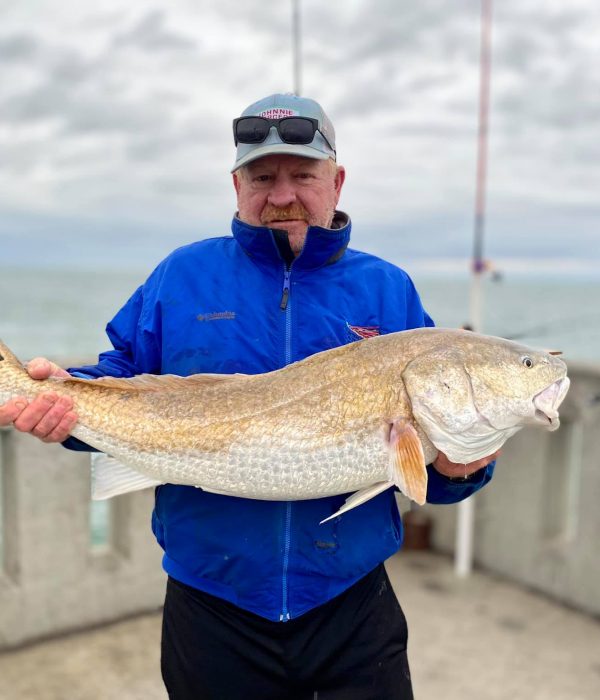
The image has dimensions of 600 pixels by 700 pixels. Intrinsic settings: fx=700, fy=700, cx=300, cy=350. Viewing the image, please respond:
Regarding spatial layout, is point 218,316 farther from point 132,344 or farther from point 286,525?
point 286,525

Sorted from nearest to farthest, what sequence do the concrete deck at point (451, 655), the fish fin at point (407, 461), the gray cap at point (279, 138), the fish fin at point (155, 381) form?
the fish fin at point (407, 461) → the fish fin at point (155, 381) → the gray cap at point (279, 138) → the concrete deck at point (451, 655)

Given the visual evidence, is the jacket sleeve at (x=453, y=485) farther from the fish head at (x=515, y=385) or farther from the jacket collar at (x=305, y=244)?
the jacket collar at (x=305, y=244)

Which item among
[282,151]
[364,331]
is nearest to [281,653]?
[364,331]

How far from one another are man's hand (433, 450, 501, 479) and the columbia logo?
1.01 metres

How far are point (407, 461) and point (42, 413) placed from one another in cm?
143

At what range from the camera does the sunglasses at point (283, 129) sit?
2.91 m

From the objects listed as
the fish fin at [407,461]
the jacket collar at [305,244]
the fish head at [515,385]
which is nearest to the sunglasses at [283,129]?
the jacket collar at [305,244]

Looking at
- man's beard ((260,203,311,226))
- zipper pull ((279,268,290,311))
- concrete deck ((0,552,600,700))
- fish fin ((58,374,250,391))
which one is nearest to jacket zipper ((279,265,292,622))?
zipper pull ((279,268,290,311))

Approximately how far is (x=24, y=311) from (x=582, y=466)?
64716 mm

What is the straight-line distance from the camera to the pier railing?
15.5ft

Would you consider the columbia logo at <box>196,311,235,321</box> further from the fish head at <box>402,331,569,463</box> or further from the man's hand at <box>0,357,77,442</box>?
the fish head at <box>402,331,569,463</box>

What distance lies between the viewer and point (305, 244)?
112 inches

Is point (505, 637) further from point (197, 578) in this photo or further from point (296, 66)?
point (296, 66)

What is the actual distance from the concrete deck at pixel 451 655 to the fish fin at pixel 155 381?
2.53 m
